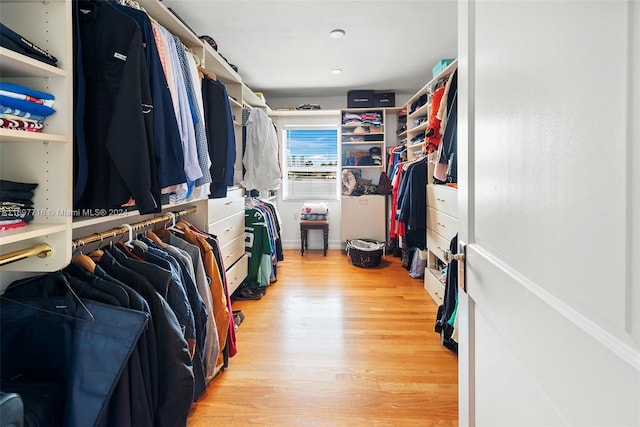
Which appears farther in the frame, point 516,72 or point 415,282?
point 415,282

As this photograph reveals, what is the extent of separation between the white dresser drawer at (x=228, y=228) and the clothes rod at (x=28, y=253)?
1158 millimetres

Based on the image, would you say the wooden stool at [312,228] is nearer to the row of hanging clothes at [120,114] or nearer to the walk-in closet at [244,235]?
the walk-in closet at [244,235]

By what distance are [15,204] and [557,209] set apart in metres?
1.33

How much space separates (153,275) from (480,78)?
128cm

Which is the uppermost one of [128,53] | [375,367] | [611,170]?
[128,53]

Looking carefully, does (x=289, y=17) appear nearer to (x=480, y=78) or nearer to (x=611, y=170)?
(x=480, y=78)

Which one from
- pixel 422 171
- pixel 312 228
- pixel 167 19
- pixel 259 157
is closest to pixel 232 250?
pixel 259 157

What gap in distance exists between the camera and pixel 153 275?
1.27 m

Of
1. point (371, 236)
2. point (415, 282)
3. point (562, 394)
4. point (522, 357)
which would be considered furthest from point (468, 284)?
point (371, 236)

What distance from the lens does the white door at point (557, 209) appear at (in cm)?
38

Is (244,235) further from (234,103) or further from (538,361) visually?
(538,361)

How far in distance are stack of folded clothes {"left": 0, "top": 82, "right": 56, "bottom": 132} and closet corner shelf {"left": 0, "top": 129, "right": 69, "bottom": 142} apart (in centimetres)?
3

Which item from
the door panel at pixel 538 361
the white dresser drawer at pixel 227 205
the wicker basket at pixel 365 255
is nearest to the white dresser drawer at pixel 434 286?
the wicker basket at pixel 365 255

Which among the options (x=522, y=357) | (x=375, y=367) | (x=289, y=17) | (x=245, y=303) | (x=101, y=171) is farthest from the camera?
(x=245, y=303)
